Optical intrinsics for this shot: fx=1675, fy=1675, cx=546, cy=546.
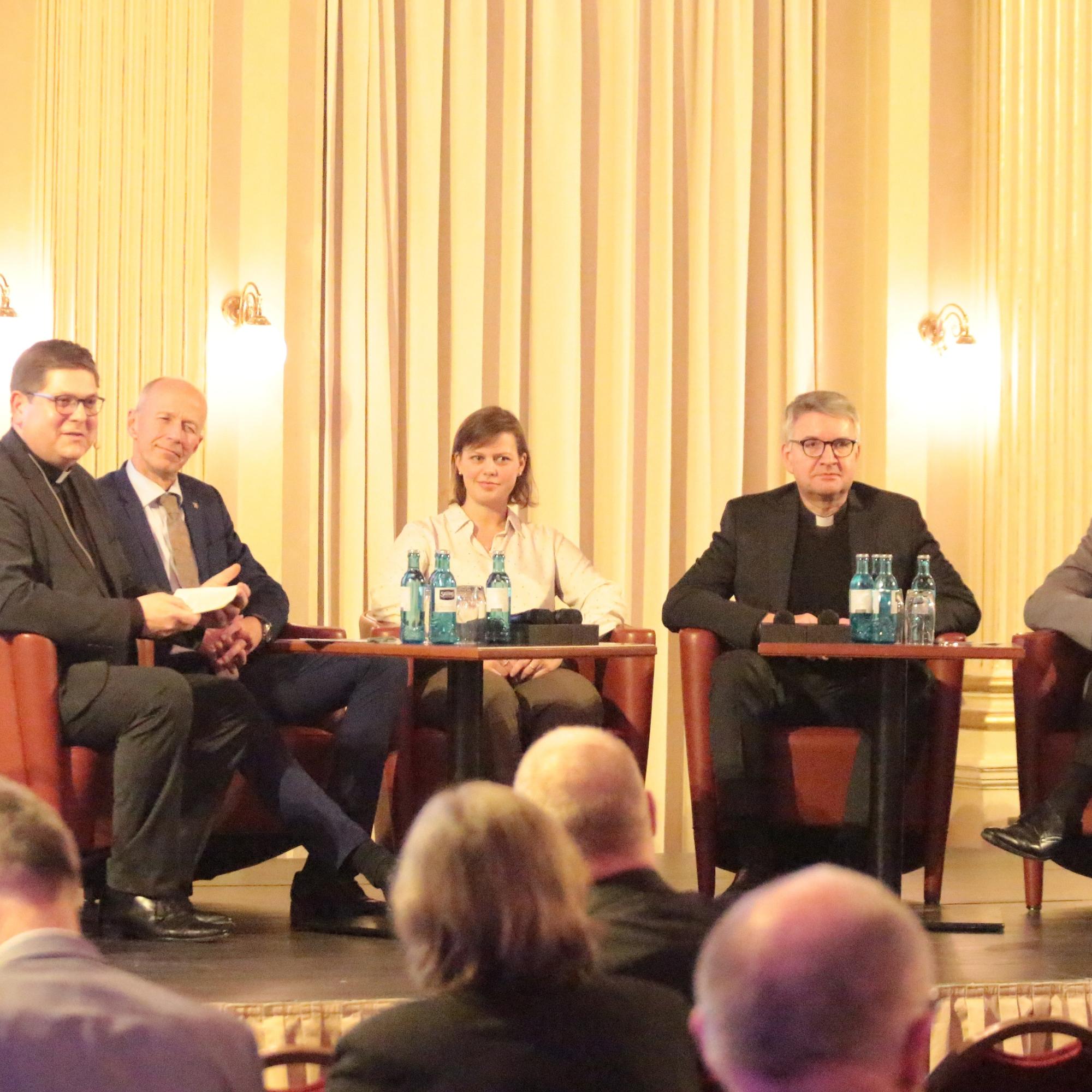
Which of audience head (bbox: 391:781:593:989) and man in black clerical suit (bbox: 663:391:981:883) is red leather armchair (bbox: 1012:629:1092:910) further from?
audience head (bbox: 391:781:593:989)

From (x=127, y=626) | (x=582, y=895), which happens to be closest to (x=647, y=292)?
(x=127, y=626)

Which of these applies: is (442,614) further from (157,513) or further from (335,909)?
(157,513)

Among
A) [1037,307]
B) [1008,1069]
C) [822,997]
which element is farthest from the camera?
[1037,307]

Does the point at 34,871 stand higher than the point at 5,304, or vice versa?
the point at 5,304

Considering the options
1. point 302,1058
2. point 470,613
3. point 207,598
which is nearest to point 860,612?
point 470,613

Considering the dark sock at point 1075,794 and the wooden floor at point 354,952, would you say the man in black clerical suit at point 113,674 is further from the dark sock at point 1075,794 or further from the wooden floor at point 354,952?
the dark sock at point 1075,794

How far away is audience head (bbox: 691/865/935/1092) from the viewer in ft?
3.53

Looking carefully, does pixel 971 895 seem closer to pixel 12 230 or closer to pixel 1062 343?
pixel 1062 343

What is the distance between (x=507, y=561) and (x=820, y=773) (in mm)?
1013

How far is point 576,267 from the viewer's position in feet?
18.3

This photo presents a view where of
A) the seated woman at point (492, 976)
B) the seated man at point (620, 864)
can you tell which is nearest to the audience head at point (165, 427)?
the seated man at point (620, 864)

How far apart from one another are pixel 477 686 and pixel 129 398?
6.53ft

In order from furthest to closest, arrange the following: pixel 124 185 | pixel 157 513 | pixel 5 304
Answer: pixel 124 185, pixel 5 304, pixel 157 513

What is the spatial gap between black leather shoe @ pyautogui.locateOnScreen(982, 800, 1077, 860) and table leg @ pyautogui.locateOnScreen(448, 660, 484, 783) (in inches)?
47.6
